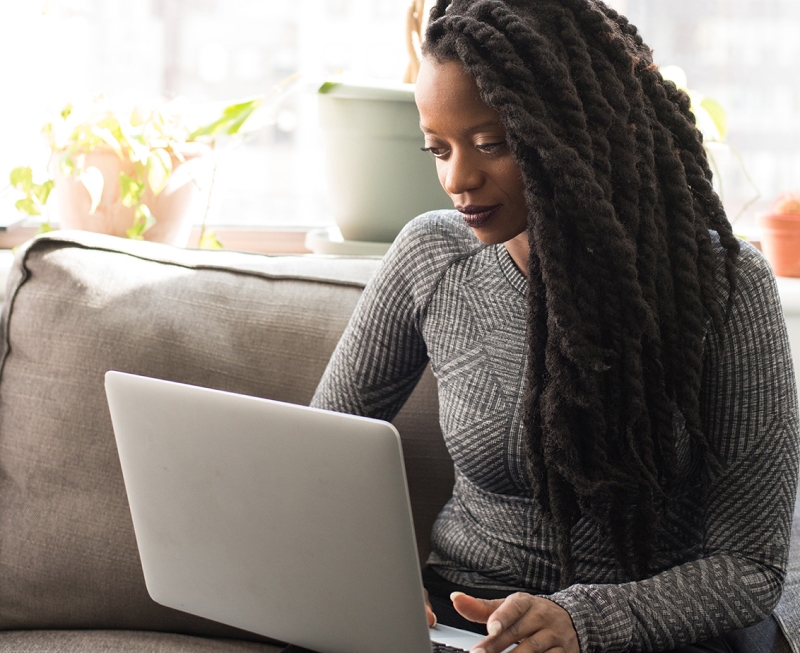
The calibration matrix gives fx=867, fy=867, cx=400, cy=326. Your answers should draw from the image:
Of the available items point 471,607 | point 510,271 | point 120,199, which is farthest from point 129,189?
point 471,607

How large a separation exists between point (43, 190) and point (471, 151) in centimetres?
93

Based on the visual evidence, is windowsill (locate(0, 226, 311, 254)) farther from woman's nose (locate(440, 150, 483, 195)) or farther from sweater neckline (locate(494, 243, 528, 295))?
woman's nose (locate(440, 150, 483, 195))

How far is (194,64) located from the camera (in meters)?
1.74

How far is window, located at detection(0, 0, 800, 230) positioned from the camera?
1.72 metres

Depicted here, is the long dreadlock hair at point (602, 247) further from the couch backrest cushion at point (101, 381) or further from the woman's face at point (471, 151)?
the couch backrest cushion at point (101, 381)

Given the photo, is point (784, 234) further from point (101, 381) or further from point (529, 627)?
point (101, 381)

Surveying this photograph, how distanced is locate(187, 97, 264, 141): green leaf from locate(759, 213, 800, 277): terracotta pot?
0.97 meters

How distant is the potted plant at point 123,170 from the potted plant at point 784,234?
3.24 feet

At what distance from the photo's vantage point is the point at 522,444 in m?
0.94

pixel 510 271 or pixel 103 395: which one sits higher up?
pixel 510 271

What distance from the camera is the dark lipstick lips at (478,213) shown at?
0.90 m

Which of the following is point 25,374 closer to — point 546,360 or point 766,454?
point 546,360

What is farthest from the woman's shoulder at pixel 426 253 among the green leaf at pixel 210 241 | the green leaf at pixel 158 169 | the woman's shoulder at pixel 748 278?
the green leaf at pixel 210 241

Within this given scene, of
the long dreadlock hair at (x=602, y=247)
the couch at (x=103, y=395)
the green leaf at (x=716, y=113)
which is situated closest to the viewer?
the long dreadlock hair at (x=602, y=247)
